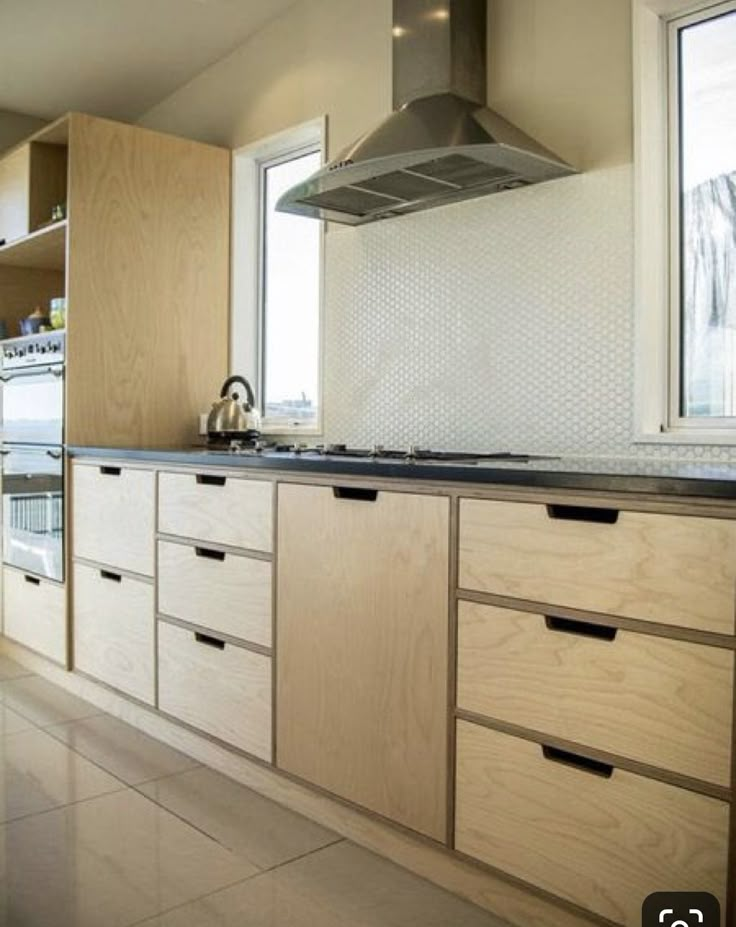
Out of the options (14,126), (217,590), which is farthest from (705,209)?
(14,126)

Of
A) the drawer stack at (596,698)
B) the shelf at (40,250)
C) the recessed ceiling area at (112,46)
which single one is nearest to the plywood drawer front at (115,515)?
the shelf at (40,250)

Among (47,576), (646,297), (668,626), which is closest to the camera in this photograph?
(668,626)

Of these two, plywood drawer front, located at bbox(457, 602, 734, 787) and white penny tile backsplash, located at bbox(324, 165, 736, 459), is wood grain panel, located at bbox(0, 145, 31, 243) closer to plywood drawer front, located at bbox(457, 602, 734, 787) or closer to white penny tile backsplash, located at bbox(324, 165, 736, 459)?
white penny tile backsplash, located at bbox(324, 165, 736, 459)

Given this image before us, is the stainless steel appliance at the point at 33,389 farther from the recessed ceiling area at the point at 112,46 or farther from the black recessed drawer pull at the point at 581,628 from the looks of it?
the black recessed drawer pull at the point at 581,628

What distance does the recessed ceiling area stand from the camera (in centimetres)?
318

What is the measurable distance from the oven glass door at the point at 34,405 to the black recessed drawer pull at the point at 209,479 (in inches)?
36.8

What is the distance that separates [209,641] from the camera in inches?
95.3

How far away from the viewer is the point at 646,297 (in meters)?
2.11

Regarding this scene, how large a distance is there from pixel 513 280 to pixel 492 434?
444 mm

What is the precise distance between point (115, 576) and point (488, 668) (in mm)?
1618

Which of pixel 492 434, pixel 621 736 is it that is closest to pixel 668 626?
pixel 621 736

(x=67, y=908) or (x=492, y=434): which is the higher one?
(x=492, y=434)

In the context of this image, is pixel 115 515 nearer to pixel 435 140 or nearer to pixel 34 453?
pixel 34 453

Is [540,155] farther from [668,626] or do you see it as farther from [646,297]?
[668,626]
